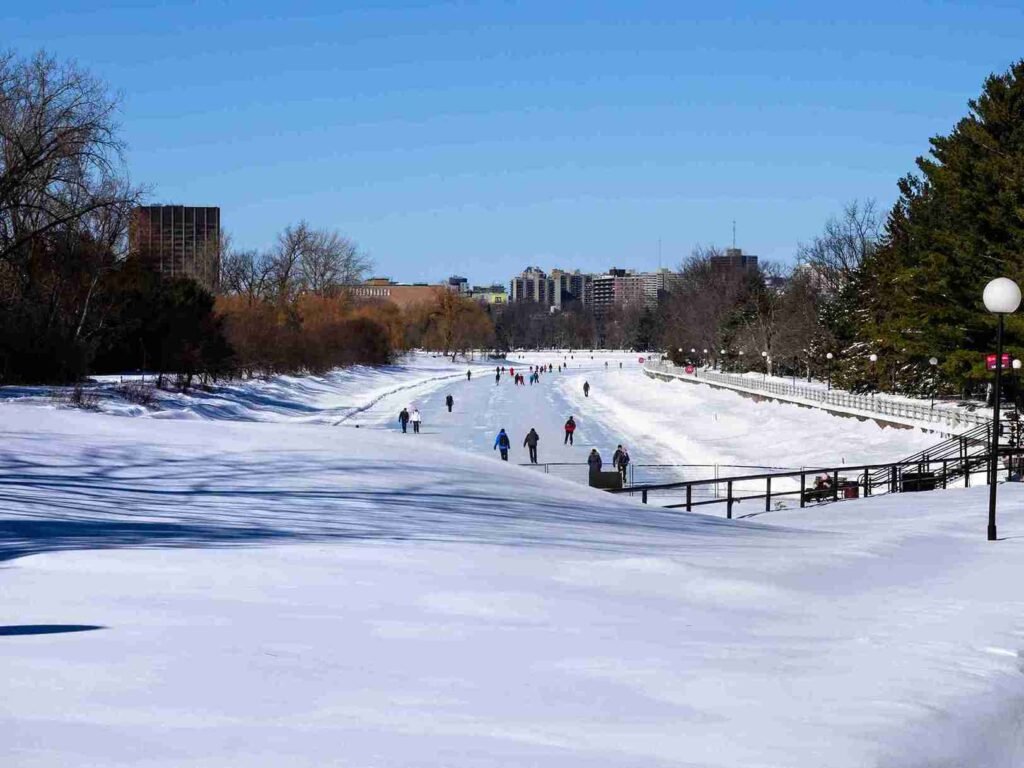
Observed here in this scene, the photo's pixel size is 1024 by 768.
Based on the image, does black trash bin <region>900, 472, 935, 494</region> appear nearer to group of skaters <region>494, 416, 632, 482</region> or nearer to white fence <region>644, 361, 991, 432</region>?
group of skaters <region>494, 416, 632, 482</region>

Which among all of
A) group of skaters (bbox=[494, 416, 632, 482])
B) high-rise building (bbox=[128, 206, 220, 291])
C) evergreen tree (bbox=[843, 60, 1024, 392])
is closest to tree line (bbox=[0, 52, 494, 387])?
high-rise building (bbox=[128, 206, 220, 291])

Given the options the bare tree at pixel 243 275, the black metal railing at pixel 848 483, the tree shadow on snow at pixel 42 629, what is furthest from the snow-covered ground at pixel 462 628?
the bare tree at pixel 243 275

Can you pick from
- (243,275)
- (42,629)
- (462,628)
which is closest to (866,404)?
(462,628)

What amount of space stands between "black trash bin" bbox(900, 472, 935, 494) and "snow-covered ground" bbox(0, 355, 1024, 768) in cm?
875

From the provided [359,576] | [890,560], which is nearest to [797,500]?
[890,560]

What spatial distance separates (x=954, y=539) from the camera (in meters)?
15.6

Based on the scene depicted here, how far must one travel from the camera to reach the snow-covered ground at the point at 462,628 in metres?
5.59

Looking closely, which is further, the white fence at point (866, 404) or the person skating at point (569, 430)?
the person skating at point (569, 430)

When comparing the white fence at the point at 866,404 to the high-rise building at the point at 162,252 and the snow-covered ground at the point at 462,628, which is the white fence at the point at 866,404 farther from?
the high-rise building at the point at 162,252

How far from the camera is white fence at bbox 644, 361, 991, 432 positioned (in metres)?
40.5

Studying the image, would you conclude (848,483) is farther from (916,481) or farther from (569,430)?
(569,430)

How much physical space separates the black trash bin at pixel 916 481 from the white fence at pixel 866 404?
36.3 ft

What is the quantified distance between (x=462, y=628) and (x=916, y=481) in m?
20.5

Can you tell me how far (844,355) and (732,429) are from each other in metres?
20.7
